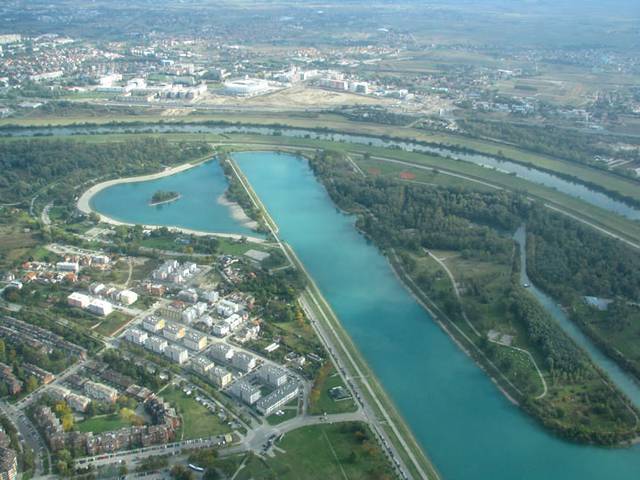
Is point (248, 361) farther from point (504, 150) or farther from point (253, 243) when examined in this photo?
point (504, 150)

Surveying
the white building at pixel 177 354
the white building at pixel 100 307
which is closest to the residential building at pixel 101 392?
the white building at pixel 177 354

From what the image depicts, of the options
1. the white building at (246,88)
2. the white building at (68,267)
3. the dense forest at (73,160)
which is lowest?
the white building at (68,267)

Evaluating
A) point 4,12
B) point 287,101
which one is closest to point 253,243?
point 287,101

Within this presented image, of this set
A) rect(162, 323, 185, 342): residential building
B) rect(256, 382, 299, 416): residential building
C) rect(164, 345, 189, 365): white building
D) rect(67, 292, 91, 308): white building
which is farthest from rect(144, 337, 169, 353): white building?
rect(256, 382, 299, 416): residential building

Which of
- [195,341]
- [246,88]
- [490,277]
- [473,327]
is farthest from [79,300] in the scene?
[246,88]

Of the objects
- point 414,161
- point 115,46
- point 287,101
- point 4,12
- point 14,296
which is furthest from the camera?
point 4,12

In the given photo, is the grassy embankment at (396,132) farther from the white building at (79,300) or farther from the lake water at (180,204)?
the white building at (79,300)
